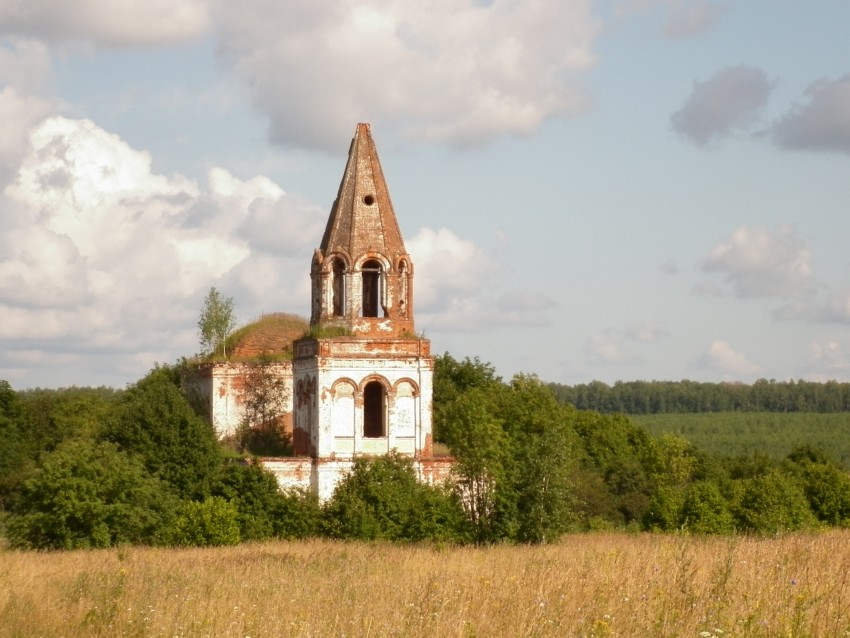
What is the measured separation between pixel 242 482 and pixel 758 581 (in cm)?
2362

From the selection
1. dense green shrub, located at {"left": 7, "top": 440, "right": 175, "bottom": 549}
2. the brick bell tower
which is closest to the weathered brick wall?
the brick bell tower

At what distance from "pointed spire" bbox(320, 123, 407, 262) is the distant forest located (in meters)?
129

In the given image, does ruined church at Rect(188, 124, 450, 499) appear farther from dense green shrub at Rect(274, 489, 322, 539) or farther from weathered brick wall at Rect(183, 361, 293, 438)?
weathered brick wall at Rect(183, 361, 293, 438)

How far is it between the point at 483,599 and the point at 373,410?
2462 cm

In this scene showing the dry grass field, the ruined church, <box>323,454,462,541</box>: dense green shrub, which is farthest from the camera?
the ruined church

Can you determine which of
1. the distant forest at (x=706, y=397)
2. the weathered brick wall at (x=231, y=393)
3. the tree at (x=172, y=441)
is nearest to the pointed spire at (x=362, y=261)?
the weathered brick wall at (x=231, y=393)

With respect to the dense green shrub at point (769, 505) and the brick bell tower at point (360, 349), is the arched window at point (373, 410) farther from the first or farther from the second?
the dense green shrub at point (769, 505)

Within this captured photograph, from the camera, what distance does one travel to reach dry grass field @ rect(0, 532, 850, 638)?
1177cm

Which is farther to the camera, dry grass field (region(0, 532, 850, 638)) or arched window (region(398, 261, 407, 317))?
arched window (region(398, 261, 407, 317))

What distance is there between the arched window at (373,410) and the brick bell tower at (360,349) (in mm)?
28

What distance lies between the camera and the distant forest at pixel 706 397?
16888 cm

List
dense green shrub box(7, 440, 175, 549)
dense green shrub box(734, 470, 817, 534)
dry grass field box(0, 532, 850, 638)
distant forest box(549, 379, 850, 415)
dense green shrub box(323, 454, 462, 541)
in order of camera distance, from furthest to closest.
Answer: distant forest box(549, 379, 850, 415) → dense green shrub box(734, 470, 817, 534) → dense green shrub box(323, 454, 462, 541) → dense green shrub box(7, 440, 175, 549) → dry grass field box(0, 532, 850, 638)

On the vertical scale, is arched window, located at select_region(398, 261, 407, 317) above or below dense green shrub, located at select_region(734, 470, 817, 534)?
above

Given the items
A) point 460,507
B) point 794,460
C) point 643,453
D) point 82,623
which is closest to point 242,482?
point 460,507
